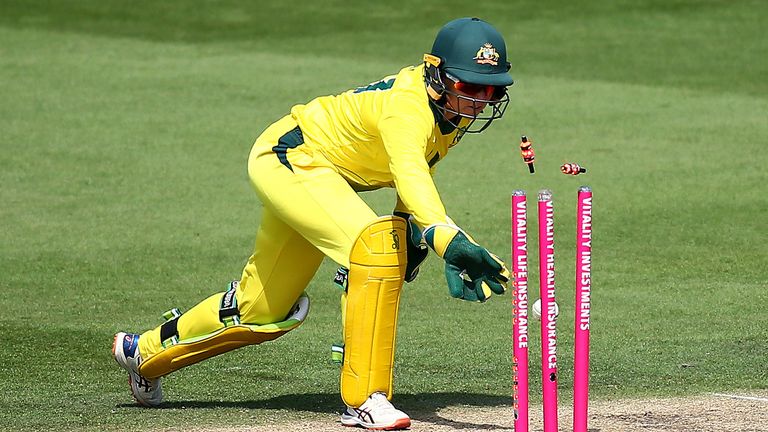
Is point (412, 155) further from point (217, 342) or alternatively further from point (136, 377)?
point (136, 377)

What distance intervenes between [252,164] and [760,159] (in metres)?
7.55

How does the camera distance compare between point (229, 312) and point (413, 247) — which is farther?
point (229, 312)

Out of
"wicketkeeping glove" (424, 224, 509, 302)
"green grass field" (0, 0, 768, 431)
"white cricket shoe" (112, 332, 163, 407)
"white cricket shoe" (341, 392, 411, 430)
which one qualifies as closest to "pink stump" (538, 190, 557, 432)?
"wicketkeeping glove" (424, 224, 509, 302)

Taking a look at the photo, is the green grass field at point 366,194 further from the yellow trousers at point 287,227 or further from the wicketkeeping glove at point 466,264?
the wicketkeeping glove at point 466,264

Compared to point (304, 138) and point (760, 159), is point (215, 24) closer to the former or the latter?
point (760, 159)

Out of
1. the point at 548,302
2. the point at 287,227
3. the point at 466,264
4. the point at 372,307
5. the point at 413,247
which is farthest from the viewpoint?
the point at 287,227

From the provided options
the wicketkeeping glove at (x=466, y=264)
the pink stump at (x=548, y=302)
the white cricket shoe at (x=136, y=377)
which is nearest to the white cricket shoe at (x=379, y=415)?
the wicketkeeping glove at (x=466, y=264)

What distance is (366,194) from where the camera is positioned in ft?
39.3

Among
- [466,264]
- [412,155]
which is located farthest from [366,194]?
[466,264]

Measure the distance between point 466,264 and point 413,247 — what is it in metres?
0.79

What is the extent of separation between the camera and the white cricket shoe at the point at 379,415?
5828mm

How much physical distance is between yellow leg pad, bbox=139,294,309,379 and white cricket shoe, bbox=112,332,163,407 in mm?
46

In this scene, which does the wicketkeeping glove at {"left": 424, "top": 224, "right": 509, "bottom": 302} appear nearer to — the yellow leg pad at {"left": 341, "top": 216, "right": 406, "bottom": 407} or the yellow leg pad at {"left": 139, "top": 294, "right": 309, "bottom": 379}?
the yellow leg pad at {"left": 341, "top": 216, "right": 406, "bottom": 407}

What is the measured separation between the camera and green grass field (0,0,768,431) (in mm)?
7242
